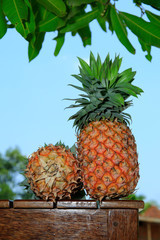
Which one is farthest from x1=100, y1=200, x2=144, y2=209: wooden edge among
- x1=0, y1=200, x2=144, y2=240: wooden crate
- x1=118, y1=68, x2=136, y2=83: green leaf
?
x1=118, y1=68, x2=136, y2=83: green leaf

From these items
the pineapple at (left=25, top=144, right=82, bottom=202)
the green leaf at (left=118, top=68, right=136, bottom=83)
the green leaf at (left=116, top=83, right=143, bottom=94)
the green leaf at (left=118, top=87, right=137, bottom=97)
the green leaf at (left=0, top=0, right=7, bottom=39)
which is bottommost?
the pineapple at (left=25, top=144, right=82, bottom=202)

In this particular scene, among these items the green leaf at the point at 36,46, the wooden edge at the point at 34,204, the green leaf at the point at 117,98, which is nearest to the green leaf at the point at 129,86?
the green leaf at the point at 117,98

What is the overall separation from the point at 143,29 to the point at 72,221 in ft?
4.85

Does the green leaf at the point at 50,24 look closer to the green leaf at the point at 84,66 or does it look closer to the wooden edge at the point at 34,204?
the green leaf at the point at 84,66

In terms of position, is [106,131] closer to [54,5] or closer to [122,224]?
[122,224]

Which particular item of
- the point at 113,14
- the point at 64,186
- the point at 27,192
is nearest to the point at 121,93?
the point at 113,14

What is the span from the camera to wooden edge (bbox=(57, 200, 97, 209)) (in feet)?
6.29

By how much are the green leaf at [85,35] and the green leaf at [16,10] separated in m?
0.92

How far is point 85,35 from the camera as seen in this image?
2.92 metres

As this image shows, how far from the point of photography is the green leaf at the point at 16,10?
2047 millimetres

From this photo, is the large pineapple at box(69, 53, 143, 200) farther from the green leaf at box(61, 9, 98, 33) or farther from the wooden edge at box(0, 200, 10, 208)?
the wooden edge at box(0, 200, 10, 208)

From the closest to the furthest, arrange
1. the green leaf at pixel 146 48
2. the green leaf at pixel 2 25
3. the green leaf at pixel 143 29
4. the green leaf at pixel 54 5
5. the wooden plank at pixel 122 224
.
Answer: the wooden plank at pixel 122 224 → the green leaf at pixel 54 5 → the green leaf at pixel 2 25 → the green leaf at pixel 143 29 → the green leaf at pixel 146 48

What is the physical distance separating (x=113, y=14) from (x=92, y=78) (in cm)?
55

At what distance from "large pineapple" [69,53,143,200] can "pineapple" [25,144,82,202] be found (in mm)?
88
